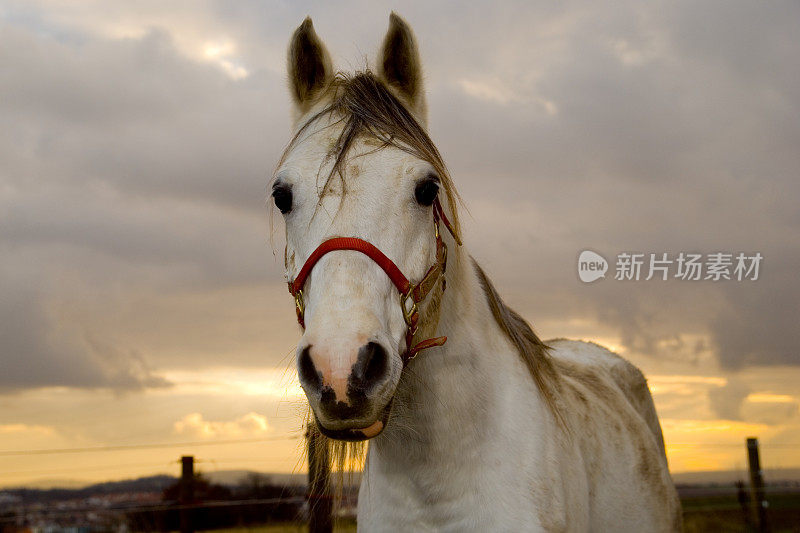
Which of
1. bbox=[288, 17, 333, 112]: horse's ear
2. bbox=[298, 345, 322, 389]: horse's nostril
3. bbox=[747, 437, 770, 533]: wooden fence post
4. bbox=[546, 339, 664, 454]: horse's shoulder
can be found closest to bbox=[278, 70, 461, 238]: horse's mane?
bbox=[288, 17, 333, 112]: horse's ear

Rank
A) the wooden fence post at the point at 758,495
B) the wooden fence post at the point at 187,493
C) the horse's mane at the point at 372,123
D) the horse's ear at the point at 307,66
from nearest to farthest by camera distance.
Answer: the horse's mane at the point at 372,123 < the horse's ear at the point at 307,66 < the wooden fence post at the point at 187,493 < the wooden fence post at the point at 758,495

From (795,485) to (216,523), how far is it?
8672mm

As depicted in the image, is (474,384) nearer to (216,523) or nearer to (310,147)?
(310,147)

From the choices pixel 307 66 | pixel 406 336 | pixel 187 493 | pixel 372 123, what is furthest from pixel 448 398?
pixel 187 493

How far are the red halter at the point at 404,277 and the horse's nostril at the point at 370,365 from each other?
0.26 meters

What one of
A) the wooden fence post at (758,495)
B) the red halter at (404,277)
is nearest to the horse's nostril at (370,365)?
the red halter at (404,277)

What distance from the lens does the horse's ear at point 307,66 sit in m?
3.22

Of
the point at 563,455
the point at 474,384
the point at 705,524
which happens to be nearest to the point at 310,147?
the point at 474,384

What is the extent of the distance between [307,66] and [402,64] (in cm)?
46

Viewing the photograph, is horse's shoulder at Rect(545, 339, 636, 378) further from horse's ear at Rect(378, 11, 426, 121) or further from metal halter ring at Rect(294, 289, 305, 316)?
metal halter ring at Rect(294, 289, 305, 316)

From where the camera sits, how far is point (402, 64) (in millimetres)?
3137

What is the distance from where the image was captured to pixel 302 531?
28.1 feet

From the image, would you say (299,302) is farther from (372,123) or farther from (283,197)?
(372,123)

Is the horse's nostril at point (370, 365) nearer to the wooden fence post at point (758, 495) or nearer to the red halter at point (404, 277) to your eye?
the red halter at point (404, 277)
